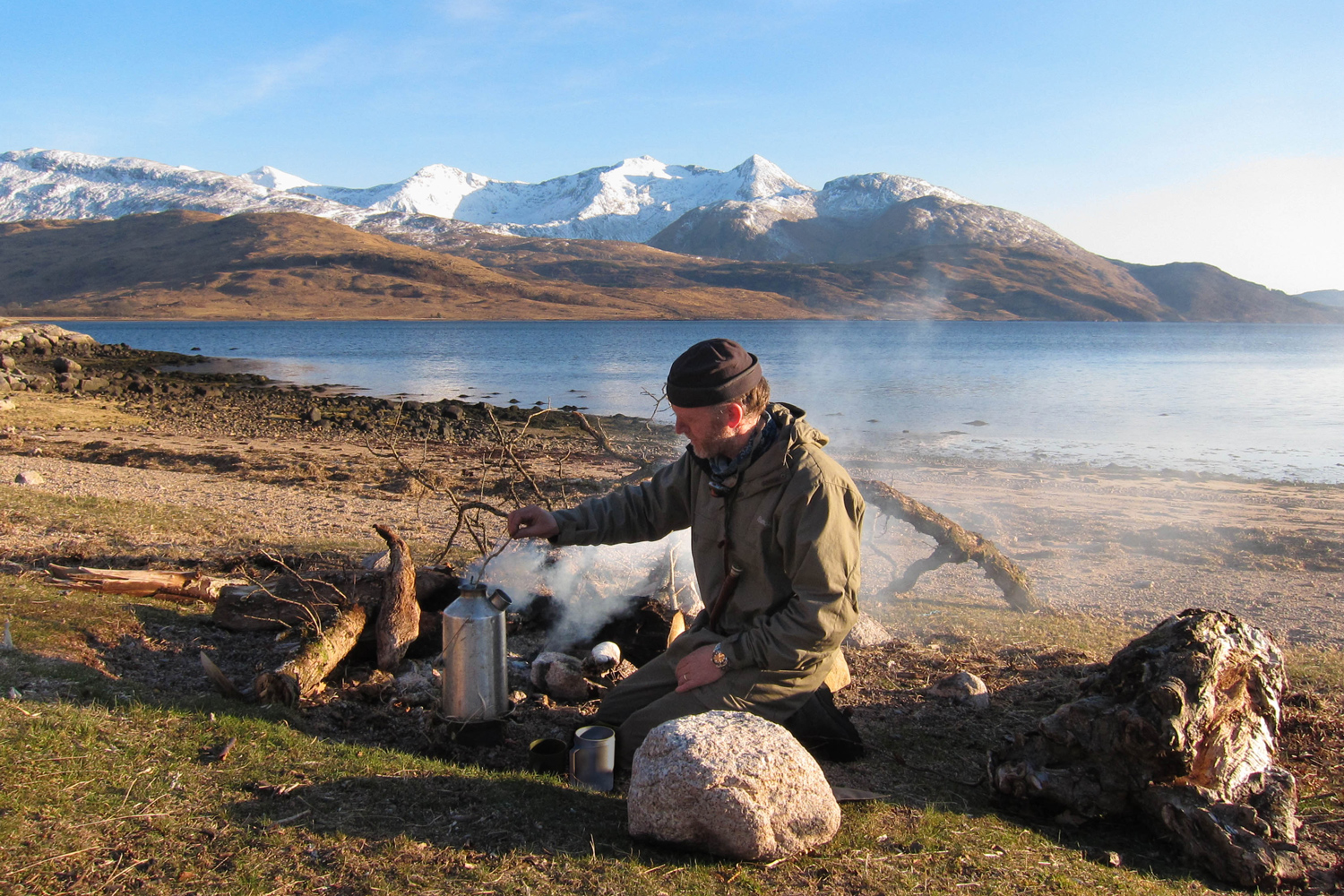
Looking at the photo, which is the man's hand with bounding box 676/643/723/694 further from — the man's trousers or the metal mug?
the metal mug

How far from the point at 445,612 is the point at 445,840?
1429 mm

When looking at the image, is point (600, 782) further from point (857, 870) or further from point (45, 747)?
point (45, 747)

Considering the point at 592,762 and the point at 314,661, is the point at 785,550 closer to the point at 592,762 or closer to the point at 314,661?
the point at 592,762

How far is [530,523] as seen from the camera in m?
4.40

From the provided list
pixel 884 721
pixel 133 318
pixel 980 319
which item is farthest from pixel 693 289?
pixel 884 721

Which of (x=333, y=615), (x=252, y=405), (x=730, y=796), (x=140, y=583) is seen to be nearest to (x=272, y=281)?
(x=252, y=405)

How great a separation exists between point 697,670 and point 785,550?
2.43 feet

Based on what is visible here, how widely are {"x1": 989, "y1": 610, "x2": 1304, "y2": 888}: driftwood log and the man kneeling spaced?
46.5 inches

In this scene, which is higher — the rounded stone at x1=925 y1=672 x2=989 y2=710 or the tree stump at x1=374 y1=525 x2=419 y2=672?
the tree stump at x1=374 y1=525 x2=419 y2=672

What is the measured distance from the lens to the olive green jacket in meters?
3.80

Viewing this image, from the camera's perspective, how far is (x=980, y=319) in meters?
160

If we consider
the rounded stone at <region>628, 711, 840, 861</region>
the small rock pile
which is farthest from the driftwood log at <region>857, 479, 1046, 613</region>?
the small rock pile

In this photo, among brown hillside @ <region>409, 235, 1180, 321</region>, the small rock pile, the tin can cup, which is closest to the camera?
the tin can cup

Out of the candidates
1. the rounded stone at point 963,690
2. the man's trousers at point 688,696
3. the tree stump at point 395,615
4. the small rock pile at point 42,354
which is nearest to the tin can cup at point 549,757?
the man's trousers at point 688,696
